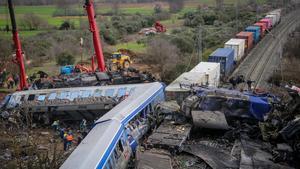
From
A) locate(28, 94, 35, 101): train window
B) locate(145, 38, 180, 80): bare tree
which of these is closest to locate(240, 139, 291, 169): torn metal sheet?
locate(28, 94, 35, 101): train window

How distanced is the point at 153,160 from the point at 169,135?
6.13 ft

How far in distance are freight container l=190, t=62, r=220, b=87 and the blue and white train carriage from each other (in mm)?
7204

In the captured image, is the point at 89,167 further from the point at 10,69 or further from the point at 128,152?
the point at 10,69

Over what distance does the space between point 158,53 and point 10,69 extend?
49.8 ft

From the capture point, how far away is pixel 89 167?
800cm

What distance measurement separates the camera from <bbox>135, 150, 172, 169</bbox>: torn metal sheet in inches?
373

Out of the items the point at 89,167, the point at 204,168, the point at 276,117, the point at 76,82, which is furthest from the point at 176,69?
the point at 89,167

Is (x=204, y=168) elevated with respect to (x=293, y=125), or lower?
lower

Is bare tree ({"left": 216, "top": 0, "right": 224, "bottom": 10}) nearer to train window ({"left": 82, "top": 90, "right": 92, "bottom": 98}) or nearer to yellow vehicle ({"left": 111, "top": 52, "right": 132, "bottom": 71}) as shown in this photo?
yellow vehicle ({"left": 111, "top": 52, "right": 132, "bottom": 71})

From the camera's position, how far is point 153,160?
980cm

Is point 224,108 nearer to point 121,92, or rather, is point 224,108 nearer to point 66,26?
point 121,92

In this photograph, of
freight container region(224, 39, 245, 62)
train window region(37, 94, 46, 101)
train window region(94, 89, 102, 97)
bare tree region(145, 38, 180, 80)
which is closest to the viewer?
train window region(94, 89, 102, 97)

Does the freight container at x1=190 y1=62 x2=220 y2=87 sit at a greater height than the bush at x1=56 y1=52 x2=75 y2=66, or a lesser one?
greater

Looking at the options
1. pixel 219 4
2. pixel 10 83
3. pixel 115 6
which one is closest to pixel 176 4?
pixel 219 4
